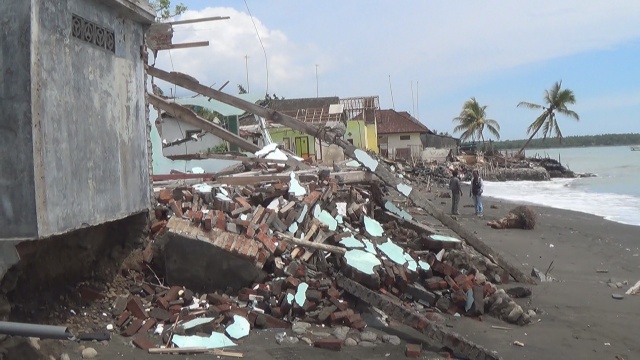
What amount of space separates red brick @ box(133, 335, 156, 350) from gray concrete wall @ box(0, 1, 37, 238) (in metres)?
2.12

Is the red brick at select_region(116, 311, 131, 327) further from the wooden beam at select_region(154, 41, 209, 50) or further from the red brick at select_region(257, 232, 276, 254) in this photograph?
the wooden beam at select_region(154, 41, 209, 50)

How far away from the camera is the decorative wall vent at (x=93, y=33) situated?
5008mm

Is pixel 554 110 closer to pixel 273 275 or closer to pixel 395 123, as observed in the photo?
pixel 395 123

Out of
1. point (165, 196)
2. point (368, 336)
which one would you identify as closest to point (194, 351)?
point (368, 336)

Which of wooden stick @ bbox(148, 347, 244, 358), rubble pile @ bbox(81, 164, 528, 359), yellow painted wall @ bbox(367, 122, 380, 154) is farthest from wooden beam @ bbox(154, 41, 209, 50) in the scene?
yellow painted wall @ bbox(367, 122, 380, 154)

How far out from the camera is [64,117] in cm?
473

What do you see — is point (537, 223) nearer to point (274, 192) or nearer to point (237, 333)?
point (274, 192)

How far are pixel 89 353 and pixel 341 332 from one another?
279 centimetres

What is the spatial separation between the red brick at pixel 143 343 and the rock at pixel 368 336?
240 centimetres

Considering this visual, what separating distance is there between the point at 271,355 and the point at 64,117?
320 cm

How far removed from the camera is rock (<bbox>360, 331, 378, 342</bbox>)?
678 centimetres

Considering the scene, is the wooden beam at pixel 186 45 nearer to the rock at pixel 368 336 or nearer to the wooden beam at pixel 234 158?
the wooden beam at pixel 234 158

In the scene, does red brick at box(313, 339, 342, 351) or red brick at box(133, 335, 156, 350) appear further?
red brick at box(313, 339, 342, 351)

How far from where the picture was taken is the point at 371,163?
10.4m
